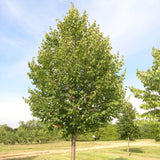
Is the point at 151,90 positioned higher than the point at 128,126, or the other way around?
the point at 151,90

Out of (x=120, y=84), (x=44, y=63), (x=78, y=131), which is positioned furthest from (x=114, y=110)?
(x=44, y=63)

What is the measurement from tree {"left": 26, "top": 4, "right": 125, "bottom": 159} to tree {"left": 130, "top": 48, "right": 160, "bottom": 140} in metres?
1.47

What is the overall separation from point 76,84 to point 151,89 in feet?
16.4

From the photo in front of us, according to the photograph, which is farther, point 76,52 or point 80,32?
point 80,32

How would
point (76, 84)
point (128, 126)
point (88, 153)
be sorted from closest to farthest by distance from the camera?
point (76, 84), point (88, 153), point (128, 126)

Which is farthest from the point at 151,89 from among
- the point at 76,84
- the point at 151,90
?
the point at 76,84

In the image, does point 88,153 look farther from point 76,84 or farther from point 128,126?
point 76,84

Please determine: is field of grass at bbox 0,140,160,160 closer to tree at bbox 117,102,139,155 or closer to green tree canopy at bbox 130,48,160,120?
tree at bbox 117,102,139,155

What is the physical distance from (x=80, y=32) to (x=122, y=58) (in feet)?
10.8

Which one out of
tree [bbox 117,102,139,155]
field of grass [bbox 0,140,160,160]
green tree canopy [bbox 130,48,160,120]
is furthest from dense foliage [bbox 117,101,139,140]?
green tree canopy [bbox 130,48,160,120]

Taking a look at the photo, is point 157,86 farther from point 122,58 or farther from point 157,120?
point 122,58

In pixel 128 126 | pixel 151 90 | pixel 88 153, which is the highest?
pixel 151 90

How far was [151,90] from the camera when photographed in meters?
11.2

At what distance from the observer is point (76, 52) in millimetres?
10188
